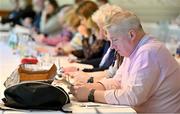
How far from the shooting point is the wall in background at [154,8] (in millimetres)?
3893

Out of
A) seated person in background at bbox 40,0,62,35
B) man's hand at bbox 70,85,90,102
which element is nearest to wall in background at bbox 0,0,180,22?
seated person in background at bbox 40,0,62,35

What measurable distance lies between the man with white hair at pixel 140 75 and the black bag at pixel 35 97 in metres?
0.19

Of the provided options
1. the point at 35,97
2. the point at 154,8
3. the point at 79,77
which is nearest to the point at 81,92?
the point at 35,97

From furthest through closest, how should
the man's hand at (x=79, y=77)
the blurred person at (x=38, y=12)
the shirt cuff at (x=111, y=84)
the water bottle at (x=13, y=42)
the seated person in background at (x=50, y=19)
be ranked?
the blurred person at (x=38, y=12) → the seated person in background at (x=50, y=19) → the water bottle at (x=13, y=42) → the man's hand at (x=79, y=77) → the shirt cuff at (x=111, y=84)

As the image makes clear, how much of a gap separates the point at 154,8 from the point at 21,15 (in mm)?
2554

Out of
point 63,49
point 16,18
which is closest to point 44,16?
point 16,18

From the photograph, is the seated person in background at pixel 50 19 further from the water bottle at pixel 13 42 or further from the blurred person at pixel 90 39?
the blurred person at pixel 90 39

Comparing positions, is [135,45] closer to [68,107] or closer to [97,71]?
[68,107]

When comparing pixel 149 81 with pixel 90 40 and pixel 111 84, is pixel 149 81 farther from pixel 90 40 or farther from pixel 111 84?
pixel 90 40

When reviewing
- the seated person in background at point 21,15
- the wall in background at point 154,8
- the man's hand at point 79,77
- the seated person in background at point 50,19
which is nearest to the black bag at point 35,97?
the man's hand at point 79,77

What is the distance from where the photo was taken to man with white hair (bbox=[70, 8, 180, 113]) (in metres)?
1.78

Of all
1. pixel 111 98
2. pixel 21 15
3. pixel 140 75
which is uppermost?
pixel 21 15

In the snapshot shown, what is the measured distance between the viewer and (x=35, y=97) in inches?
64.7

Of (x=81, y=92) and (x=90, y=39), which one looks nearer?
(x=81, y=92)
